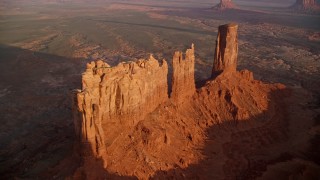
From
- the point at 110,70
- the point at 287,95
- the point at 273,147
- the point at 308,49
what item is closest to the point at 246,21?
the point at 308,49

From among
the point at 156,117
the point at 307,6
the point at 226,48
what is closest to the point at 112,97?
→ the point at 156,117

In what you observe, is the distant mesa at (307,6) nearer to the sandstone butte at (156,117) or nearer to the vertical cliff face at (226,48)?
the vertical cliff face at (226,48)

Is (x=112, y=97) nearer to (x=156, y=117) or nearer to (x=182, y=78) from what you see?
(x=156, y=117)

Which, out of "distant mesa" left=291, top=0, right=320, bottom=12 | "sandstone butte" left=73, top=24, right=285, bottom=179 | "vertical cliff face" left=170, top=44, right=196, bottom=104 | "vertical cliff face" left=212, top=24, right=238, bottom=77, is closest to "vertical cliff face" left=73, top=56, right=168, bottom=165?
"sandstone butte" left=73, top=24, right=285, bottom=179

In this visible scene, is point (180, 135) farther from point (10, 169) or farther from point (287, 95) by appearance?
point (287, 95)

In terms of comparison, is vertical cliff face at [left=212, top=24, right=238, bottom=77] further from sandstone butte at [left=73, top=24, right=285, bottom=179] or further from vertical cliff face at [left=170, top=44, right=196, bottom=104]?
vertical cliff face at [left=170, top=44, right=196, bottom=104]

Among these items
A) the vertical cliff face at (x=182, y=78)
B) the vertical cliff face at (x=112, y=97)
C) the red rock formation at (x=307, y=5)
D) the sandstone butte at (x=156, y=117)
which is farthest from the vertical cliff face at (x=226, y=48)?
the red rock formation at (x=307, y=5)
